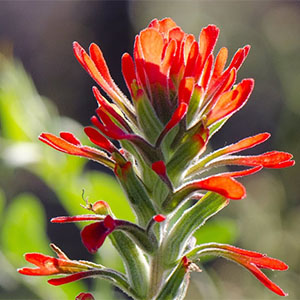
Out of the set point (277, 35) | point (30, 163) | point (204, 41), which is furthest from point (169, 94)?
point (277, 35)

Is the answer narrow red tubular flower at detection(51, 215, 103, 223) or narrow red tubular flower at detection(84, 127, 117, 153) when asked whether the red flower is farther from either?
narrow red tubular flower at detection(84, 127, 117, 153)

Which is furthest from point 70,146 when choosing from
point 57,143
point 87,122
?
point 87,122

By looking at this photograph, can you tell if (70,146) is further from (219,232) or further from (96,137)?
(219,232)

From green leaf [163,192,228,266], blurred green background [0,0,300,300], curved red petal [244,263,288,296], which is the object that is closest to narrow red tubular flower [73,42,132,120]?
green leaf [163,192,228,266]

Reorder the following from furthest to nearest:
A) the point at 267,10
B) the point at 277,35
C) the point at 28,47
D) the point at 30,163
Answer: the point at 28,47, the point at 267,10, the point at 277,35, the point at 30,163

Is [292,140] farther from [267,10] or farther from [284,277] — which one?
[267,10]

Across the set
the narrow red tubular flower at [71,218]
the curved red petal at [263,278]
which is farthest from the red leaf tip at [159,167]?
the curved red petal at [263,278]
